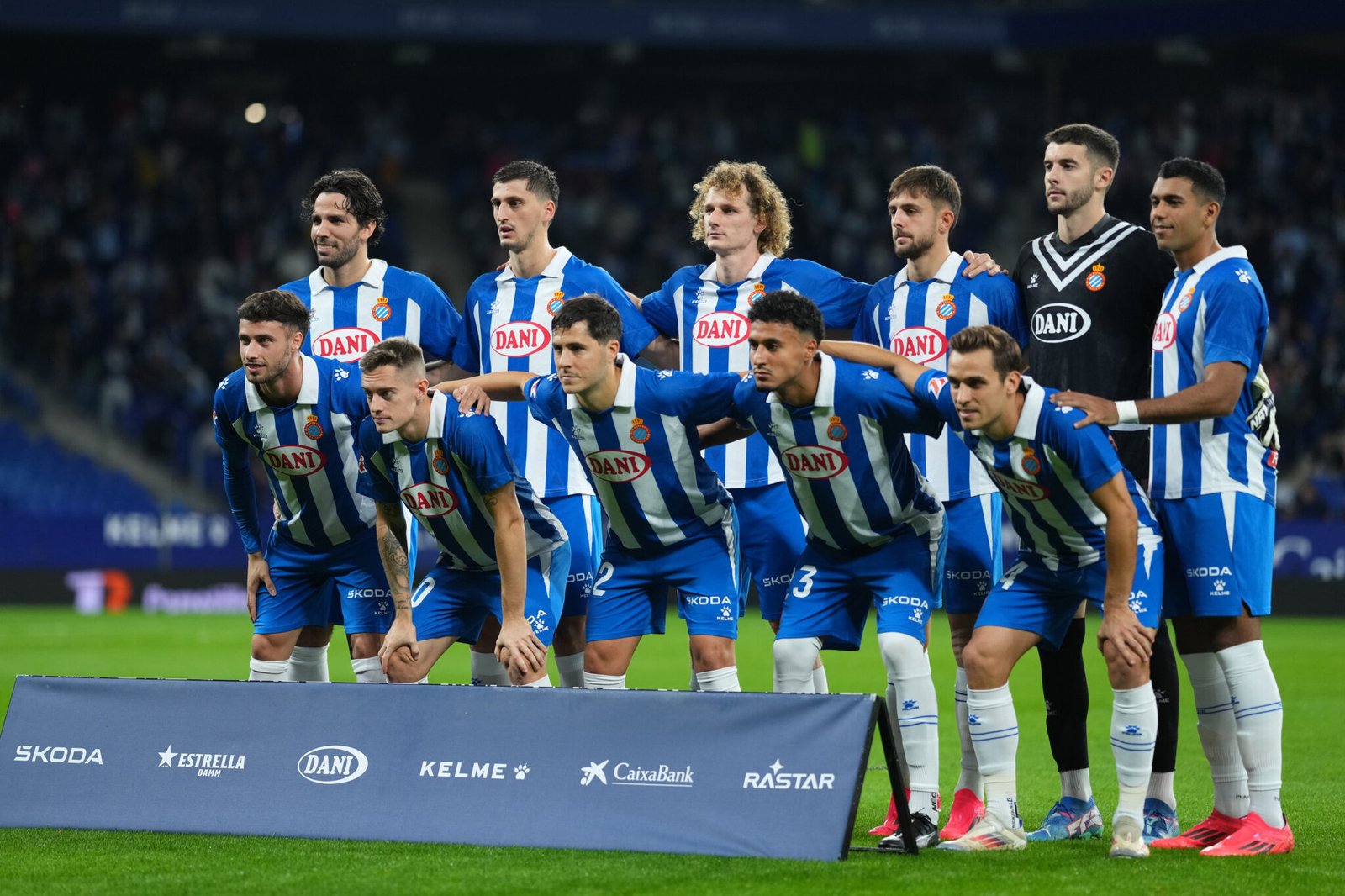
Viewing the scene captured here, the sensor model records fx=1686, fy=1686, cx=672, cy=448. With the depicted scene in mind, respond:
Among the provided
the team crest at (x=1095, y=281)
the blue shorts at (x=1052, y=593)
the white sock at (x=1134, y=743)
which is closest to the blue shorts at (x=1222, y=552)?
the blue shorts at (x=1052, y=593)

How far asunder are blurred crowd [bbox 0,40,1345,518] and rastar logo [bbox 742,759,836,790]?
55.0ft

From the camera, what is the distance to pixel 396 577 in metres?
6.55

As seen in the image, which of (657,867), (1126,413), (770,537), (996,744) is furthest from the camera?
(770,537)

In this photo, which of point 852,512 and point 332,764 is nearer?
point 332,764

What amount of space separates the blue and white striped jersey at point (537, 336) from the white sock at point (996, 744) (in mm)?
2219

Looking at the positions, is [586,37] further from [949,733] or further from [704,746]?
[704,746]

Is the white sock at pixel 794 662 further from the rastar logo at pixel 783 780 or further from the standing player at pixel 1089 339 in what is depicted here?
the standing player at pixel 1089 339

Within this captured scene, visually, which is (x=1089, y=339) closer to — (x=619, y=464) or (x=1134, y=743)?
(x=1134, y=743)

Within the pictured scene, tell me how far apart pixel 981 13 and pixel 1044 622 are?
69.3 feet

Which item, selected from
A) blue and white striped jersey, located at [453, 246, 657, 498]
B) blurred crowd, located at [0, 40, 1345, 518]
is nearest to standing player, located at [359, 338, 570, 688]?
blue and white striped jersey, located at [453, 246, 657, 498]

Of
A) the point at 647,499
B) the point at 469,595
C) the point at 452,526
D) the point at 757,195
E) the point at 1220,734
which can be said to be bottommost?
the point at 1220,734

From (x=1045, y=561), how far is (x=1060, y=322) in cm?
95

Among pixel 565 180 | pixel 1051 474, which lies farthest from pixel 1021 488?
pixel 565 180

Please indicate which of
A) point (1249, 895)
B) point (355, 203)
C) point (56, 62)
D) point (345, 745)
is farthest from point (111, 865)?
point (56, 62)
